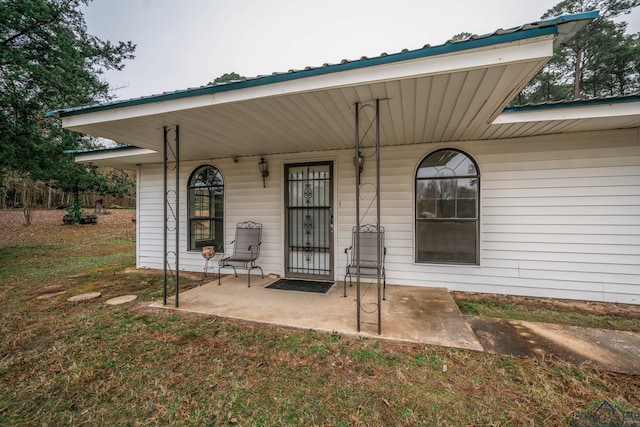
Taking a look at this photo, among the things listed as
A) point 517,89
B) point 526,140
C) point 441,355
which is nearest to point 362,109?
point 517,89

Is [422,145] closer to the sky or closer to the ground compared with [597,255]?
closer to the sky

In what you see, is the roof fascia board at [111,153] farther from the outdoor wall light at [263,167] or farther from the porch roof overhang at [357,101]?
the outdoor wall light at [263,167]

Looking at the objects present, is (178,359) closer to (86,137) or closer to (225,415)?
(225,415)

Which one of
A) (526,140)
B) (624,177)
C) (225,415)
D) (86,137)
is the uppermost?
(86,137)

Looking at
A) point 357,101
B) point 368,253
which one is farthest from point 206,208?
point 357,101

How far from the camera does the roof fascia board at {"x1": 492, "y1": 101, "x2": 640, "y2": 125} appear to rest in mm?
2863

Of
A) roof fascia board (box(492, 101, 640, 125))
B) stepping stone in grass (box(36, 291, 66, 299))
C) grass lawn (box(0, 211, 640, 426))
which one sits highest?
roof fascia board (box(492, 101, 640, 125))

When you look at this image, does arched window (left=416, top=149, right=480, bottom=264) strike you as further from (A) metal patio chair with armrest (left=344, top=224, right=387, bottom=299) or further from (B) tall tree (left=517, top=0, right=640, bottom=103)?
(B) tall tree (left=517, top=0, right=640, bottom=103)

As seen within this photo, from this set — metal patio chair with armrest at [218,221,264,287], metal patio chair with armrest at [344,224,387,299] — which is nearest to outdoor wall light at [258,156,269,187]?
metal patio chair with armrest at [218,221,264,287]

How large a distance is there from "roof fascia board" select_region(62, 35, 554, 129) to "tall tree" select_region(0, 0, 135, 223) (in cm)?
491

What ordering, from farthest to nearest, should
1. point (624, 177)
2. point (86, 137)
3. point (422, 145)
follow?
point (86, 137)
point (422, 145)
point (624, 177)

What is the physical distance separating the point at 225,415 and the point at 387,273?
10.5 ft

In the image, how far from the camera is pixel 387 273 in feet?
14.1

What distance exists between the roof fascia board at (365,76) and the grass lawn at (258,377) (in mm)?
2283
